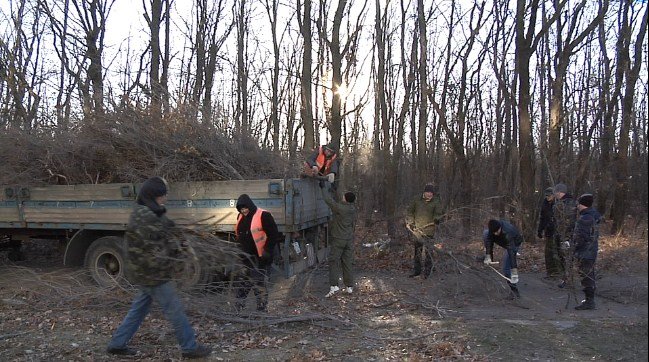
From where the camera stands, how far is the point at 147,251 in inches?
184

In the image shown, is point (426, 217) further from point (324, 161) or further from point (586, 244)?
point (586, 244)

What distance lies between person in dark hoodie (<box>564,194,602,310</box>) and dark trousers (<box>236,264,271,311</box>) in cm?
408

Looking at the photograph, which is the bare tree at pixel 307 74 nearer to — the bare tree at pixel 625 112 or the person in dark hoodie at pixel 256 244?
the person in dark hoodie at pixel 256 244

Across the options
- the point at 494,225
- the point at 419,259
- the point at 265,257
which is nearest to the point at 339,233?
the point at 265,257

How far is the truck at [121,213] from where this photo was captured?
7.01 m

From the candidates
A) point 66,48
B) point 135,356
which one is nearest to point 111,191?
point 135,356

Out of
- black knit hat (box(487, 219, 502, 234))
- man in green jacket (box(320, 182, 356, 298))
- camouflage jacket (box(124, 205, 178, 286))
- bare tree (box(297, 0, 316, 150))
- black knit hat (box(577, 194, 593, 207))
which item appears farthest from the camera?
bare tree (box(297, 0, 316, 150))

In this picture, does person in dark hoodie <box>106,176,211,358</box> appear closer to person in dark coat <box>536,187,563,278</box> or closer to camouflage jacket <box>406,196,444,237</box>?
camouflage jacket <box>406,196,444,237</box>

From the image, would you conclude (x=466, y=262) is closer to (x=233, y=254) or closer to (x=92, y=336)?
(x=233, y=254)

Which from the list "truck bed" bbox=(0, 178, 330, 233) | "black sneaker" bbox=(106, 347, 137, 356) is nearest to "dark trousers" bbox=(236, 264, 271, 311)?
"truck bed" bbox=(0, 178, 330, 233)

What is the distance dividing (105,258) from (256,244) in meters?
3.09

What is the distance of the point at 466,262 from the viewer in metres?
7.68

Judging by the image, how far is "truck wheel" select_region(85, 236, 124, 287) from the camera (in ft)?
25.3

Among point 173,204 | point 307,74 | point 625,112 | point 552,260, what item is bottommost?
point 552,260
